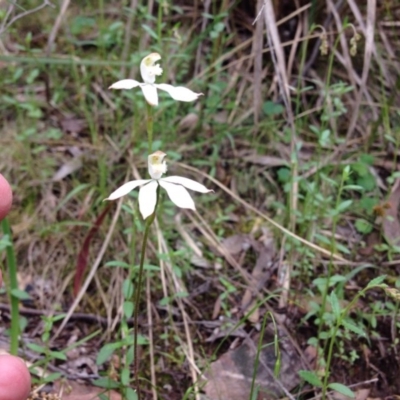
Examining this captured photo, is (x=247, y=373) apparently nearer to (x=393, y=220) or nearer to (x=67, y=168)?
(x=393, y=220)

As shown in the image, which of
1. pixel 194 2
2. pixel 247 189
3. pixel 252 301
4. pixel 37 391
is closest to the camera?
pixel 37 391

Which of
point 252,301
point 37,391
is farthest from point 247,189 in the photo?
point 37,391

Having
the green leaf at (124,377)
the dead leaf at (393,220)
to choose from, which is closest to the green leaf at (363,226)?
the dead leaf at (393,220)

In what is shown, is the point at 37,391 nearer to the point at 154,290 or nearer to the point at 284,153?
the point at 154,290

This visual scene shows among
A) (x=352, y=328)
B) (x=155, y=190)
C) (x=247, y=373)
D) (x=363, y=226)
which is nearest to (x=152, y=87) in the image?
(x=155, y=190)

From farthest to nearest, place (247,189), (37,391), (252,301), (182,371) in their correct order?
(247,189) → (252,301) → (182,371) → (37,391)

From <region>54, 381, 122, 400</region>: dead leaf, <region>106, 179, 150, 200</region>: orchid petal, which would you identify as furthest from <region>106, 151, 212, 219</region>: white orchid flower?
<region>54, 381, 122, 400</region>: dead leaf
